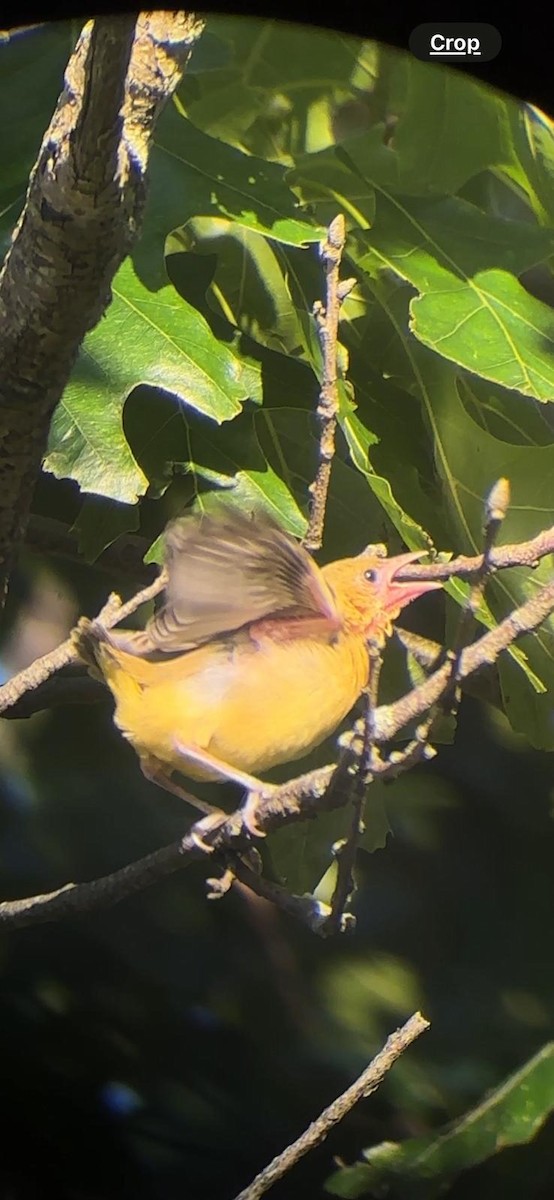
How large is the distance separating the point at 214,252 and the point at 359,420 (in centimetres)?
10

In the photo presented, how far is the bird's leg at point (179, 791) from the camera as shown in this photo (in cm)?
53

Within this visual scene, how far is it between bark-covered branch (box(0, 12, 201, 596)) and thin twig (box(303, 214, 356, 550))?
3.5 inches

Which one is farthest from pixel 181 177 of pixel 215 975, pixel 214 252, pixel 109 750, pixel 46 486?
pixel 215 975

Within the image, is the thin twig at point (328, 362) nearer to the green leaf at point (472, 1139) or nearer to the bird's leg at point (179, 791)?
the bird's leg at point (179, 791)

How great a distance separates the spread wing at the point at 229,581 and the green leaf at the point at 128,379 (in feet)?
0.13

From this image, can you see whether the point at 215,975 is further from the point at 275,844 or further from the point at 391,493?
the point at 391,493

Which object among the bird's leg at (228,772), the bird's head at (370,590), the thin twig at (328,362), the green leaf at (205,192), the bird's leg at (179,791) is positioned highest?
the green leaf at (205,192)

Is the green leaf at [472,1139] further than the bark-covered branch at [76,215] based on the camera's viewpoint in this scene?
Yes

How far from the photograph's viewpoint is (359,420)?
53 centimetres

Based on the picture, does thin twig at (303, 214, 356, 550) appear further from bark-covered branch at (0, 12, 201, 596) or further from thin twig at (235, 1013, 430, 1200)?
thin twig at (235, 1013, 430, 1200)

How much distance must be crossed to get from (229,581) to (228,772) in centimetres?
9

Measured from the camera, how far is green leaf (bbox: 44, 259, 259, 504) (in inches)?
20.3

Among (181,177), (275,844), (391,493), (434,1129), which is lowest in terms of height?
(434,1129)

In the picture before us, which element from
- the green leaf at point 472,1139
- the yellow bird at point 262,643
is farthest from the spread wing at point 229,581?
the green leaf at point 472,1139
